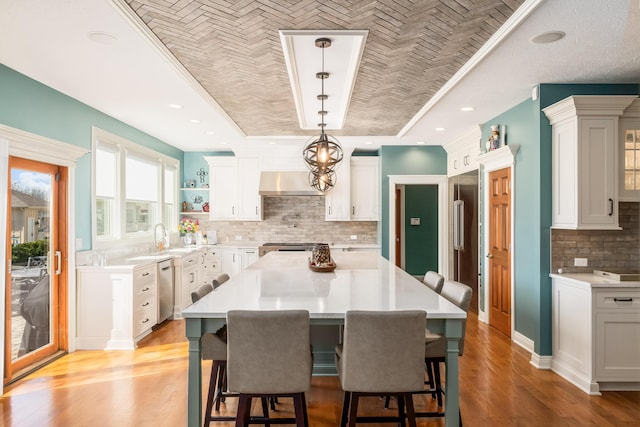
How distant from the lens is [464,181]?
6008 mm

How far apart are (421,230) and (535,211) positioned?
459cm

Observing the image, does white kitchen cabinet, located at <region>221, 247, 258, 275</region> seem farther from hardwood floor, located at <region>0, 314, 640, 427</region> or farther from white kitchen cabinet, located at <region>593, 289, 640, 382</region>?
white kitchen cabinet, located at <region>593, 289, 640, 382</region>

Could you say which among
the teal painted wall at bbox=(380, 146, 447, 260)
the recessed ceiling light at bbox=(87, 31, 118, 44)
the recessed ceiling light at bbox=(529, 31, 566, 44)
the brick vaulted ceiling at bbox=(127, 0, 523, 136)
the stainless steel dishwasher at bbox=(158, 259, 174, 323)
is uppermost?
the brick vaulted ceiling at bbox=(127, 0, 523, 136)

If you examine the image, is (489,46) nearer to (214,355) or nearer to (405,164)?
(214,355)

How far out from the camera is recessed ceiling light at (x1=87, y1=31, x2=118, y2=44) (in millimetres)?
2602

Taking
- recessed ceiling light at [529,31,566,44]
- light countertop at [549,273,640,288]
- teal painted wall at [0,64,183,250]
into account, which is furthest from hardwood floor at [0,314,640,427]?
recessed ceiling light at [529,31,566,44]

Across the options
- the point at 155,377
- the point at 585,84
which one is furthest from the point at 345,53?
the point at 155,377

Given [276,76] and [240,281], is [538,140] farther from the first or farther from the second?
[240,281]

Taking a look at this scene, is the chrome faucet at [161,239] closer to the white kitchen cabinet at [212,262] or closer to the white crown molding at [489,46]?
the white kitchen cabinet at [212,262]

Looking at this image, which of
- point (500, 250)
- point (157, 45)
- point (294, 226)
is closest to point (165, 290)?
point (294, 226)

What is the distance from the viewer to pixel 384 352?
1964 millimetres

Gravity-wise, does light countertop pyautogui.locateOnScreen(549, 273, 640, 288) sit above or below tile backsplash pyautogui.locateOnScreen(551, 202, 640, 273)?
below

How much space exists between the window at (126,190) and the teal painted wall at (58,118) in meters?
0.12

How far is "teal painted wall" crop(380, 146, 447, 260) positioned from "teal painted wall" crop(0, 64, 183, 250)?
4.08m
